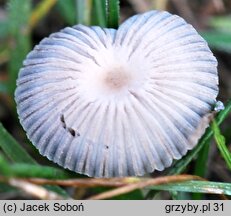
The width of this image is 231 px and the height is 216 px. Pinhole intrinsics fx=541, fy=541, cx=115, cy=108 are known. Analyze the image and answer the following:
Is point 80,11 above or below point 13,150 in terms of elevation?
above

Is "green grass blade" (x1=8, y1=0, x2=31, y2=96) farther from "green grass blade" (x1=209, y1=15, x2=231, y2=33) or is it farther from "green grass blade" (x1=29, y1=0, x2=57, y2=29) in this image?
"green grass blade" (x1=209, y1=15, x2=231, y2=33)

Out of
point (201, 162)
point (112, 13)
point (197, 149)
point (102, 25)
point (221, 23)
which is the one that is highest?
point (112, 13)

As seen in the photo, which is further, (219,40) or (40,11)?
(40,11)

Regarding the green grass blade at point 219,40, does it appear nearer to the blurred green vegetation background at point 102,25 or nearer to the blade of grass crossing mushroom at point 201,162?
the blurred green vegetation background at point 102,25

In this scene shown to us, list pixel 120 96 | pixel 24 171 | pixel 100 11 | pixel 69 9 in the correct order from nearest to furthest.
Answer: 1. pixel 24 171
2. pixel 120 96
3. pixel 100 11
4. pixel 69 9

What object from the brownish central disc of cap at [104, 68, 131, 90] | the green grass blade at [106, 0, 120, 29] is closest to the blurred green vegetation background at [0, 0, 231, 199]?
the green grass blade at [106, 0, 120, 29]

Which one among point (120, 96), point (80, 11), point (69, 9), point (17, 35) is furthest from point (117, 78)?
point (69, 9)

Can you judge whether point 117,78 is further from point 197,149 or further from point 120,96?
point 197,149

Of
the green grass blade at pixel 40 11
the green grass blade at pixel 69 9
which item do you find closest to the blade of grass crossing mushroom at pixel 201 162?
the green grass blade at pixel 69 9
